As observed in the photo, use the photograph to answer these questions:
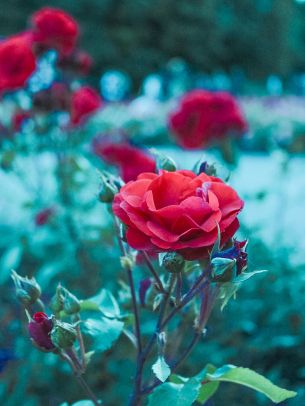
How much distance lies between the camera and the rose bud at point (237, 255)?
73 centimetres

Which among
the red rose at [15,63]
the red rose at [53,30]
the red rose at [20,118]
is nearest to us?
the red rose at [15,63]

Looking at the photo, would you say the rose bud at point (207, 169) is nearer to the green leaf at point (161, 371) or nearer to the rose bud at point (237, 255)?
the rose bud at point (237, 255)

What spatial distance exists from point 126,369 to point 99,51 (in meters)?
18.0

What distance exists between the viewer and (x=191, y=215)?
27.5 inches

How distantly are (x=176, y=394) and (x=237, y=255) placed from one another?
0.20m

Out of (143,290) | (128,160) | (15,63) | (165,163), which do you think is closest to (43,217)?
(128,160)

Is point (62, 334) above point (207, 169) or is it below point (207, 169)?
below

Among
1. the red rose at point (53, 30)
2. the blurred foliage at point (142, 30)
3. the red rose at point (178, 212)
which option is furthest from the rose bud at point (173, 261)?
the blurred foliage at point (142, 30)

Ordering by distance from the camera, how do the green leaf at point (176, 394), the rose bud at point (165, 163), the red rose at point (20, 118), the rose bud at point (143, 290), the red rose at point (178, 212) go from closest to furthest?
the red rose at point (178, 212) → the green leaf at point (176, 394) → the rose bud at point (165, 163) → the rose bud at point (143, 290) → the red rose at point (20, 118)

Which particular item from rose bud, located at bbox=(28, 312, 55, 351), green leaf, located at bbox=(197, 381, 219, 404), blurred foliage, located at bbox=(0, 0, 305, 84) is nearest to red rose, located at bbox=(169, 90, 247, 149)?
green leaf, located at bbox=(197, 381, 219, 404)

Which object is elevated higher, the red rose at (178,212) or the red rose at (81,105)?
the red rose at (178,212)

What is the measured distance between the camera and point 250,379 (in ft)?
2.78

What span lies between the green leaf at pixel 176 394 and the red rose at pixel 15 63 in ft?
3.70

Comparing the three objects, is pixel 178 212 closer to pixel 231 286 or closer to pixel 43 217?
pixel 231 286
